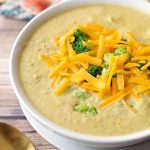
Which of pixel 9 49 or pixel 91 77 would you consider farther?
pixel 9 49

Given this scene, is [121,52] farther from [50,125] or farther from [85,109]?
[50,125]

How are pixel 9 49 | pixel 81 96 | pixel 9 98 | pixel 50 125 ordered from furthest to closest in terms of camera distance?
pixel 9 49
pixel 9 98
pixel 81 96
pixel 50 125

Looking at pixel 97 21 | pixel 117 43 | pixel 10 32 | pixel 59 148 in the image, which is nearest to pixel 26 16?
pixel 10 32

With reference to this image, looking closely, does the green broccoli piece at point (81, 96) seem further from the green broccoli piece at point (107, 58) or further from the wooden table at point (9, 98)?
the wooden table at point (9, 98)

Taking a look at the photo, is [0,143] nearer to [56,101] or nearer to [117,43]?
[56,101]

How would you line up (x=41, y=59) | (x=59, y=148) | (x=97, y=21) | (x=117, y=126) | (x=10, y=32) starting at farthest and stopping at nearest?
(x=10, y=32) → (x=97, y=21) → (x=41, y=59) → (x=59, y=148) → (x=117, y=126)

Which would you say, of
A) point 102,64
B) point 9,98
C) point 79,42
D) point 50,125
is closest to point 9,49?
point 9,98

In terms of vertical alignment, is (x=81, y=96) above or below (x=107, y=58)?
below
